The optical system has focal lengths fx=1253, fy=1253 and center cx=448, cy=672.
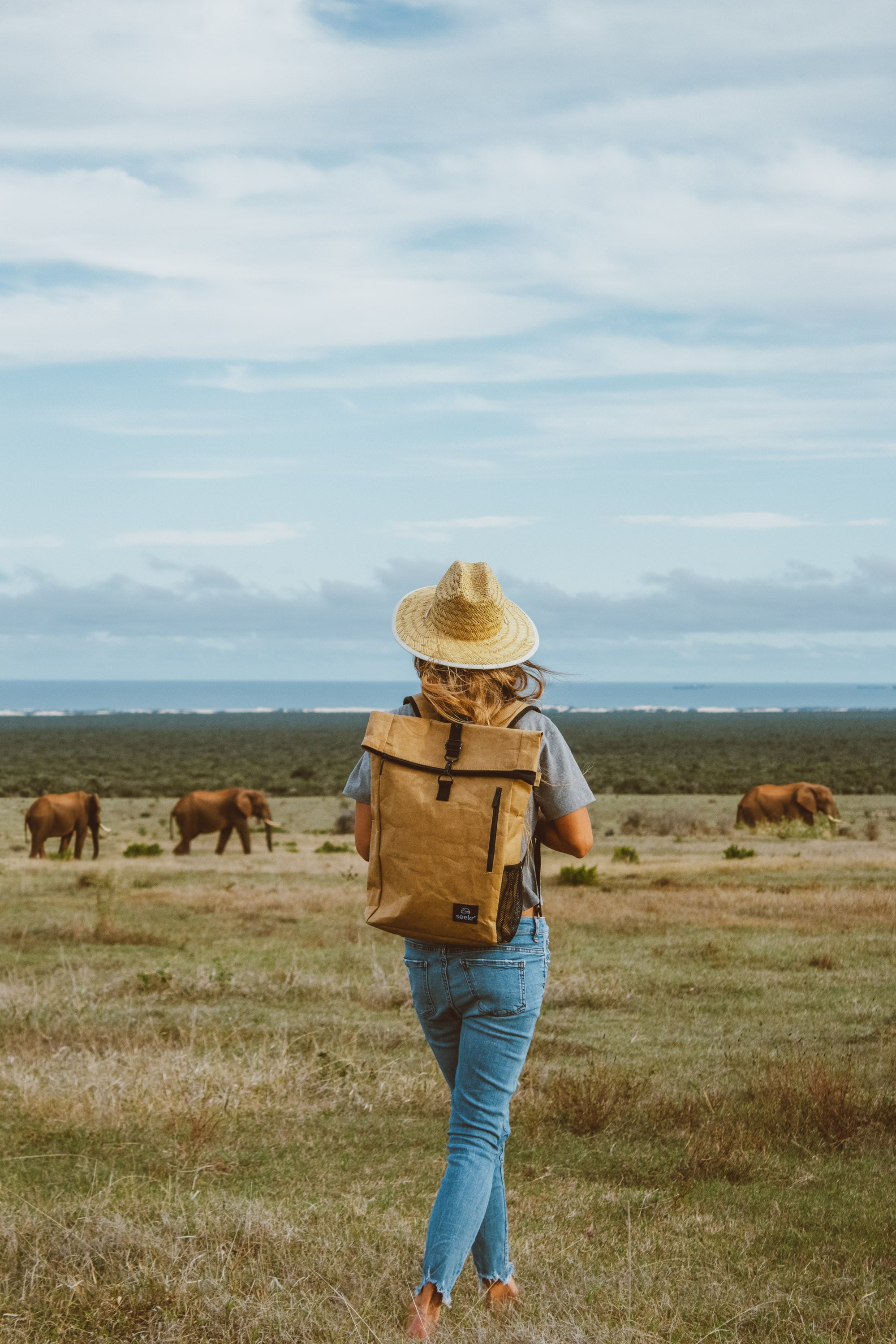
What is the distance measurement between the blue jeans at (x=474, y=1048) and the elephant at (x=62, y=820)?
22007mm

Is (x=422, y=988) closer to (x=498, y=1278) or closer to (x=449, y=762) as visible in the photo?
(x=449, y=762)

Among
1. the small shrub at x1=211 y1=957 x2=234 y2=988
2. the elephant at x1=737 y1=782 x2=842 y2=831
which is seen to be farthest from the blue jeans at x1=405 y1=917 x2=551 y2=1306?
the elephant at x1=737 y1=782 x2=842 y2=831

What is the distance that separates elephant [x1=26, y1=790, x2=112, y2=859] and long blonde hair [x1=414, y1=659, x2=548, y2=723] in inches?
869

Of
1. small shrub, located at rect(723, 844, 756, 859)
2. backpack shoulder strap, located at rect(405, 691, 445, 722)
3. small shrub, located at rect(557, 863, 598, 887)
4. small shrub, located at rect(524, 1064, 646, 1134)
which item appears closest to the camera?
backpack shoulder strap, located at rect(405, 691, 445, 722)

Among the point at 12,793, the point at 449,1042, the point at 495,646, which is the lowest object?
the point at 12,793

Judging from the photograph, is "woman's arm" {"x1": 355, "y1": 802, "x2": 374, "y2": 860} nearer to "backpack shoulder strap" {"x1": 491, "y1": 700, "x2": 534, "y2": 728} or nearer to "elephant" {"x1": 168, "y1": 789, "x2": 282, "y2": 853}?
"backpack shoulder strap" {"x1": 491, "y1": 700, "x2": 534, "y2": 728}

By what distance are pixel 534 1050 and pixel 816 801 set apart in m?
24.7

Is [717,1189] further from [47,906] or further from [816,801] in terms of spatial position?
[816,801]

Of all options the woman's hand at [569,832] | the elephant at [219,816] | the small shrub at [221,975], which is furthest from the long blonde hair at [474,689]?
the elephant at [219,816]

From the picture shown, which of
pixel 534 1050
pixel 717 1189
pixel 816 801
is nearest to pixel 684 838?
pixel 816 801

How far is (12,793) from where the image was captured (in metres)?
50.0

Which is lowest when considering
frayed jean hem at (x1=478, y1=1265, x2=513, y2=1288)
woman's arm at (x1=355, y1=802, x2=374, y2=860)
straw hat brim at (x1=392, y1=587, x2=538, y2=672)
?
frayed jean hem at (x1=478, y1=1265, x2=513, y2=1288)

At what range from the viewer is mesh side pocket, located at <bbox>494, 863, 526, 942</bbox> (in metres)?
3.30

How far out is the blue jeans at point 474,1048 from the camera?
334 centimetres
